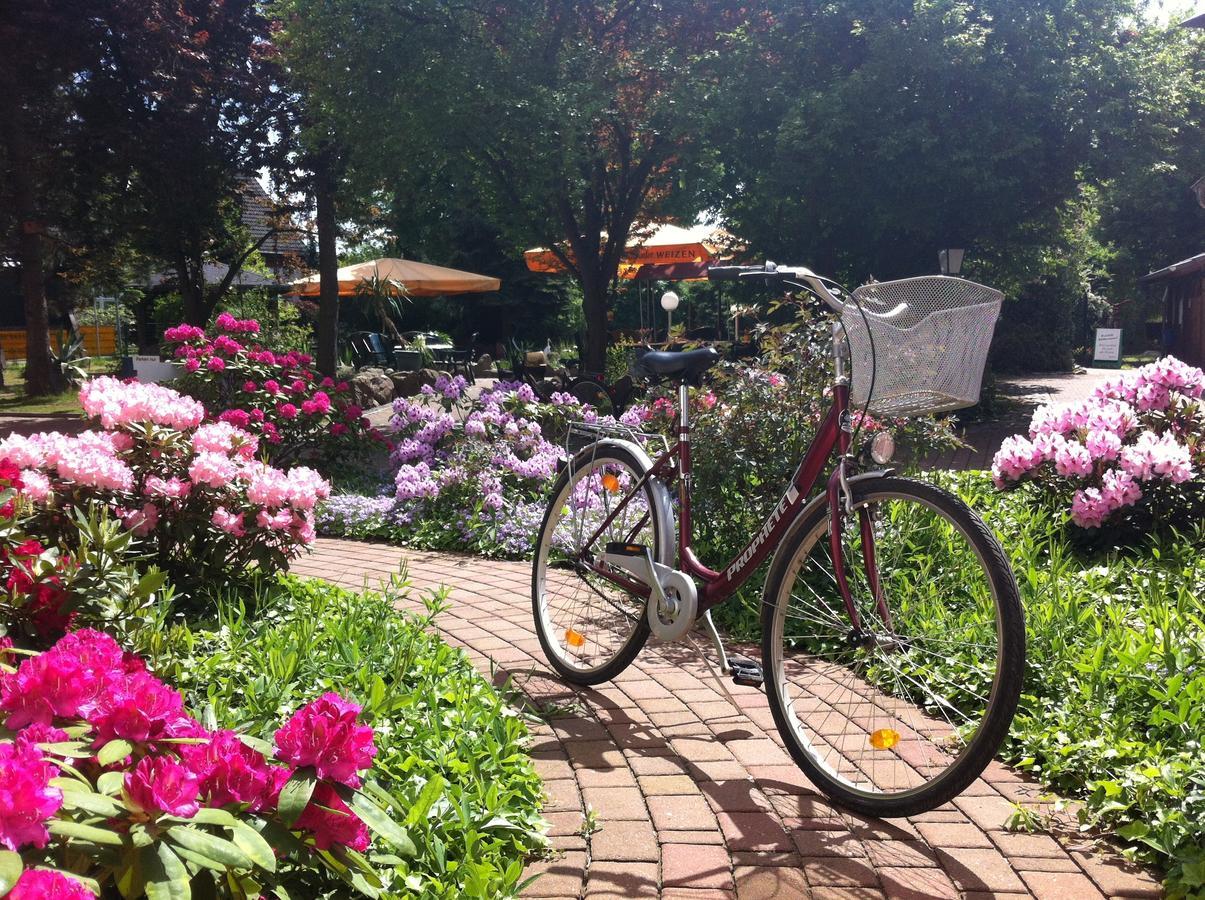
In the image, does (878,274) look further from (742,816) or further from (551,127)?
(742,816)

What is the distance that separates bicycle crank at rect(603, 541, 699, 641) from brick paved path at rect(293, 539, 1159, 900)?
34cm

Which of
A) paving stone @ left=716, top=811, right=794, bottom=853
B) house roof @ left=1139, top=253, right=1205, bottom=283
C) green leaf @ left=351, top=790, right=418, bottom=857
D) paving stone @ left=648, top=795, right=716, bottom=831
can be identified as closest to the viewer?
green leaf @ left=351, top=790, right=418, bottom=857

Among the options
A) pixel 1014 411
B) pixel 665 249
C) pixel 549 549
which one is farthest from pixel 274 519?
pixel 665 249

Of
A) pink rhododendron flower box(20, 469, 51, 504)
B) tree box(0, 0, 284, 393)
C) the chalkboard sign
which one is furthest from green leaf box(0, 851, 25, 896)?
the chalkboard sign

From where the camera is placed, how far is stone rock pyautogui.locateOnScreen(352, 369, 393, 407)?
1579 centimetres

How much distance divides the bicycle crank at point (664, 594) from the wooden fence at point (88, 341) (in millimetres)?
32730

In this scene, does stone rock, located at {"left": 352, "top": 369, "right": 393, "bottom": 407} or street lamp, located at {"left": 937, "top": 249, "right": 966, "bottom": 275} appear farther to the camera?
stone rock, located at {"left": 352, "top": 369, "right": 393, "bottom": 407}

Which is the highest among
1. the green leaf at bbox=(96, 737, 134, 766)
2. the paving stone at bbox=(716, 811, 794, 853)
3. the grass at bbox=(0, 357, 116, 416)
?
the green leaf at bbox=(96, 737, 134, 766)

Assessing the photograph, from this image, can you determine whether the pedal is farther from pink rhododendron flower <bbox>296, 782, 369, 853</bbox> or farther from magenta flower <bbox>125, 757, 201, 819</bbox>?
magenta flower <bbox>125, 757, 201, 819</bbox>

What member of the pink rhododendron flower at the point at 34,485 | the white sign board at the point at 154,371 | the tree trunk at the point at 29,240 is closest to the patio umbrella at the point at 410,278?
the tree trunk at the point at 29,240

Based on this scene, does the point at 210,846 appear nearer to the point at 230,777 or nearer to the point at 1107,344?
the point at 230,777

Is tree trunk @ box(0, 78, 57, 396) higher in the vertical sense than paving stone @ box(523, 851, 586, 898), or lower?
higher

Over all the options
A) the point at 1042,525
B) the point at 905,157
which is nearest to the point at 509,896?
the point at 1042,525

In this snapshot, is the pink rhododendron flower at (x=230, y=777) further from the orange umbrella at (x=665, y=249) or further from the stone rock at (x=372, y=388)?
the orange umbrella at (x=665, y=249)
